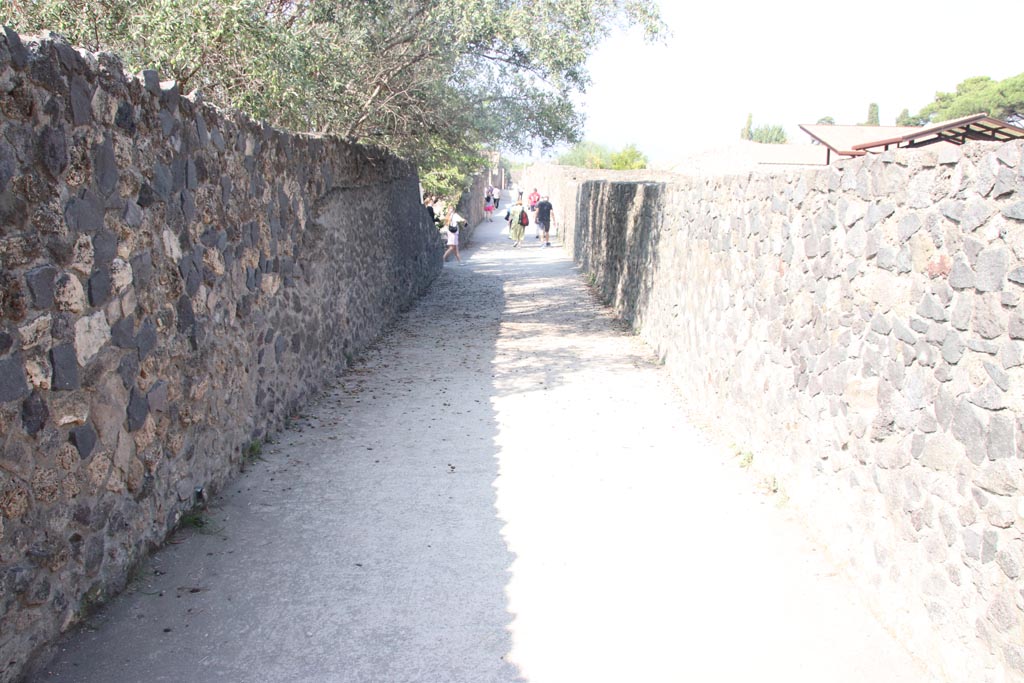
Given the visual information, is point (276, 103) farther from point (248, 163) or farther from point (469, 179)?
point (469, 179)

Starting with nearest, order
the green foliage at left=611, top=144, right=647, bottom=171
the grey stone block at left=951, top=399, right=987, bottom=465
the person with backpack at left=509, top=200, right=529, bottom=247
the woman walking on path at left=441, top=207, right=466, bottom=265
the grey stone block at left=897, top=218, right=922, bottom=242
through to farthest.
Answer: the grey stone block at left=951, top=399, right=987, bottom=465 < the grey stone block at left=897, top=218, right=922, bottom=242 < the woman walking on path at left=441, top=207, right=466, bottom=265 < the person with backpack at left=509, top=200, right=529, bottom=247 < the green foliage at left=611, top=144, right=647, bottom=171

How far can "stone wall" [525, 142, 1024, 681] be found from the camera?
10.8 ft

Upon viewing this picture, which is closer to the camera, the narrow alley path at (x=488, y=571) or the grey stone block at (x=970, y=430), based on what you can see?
the grey stone block at (x=970, y=430)

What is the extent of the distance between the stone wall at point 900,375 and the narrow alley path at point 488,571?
0.32 meters

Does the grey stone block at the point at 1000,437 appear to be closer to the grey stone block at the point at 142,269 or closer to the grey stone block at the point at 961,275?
the grey stone block at the point at 961,275

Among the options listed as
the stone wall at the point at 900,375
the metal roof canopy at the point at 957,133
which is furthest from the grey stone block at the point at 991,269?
the metal roof canopy at the point at 957,133

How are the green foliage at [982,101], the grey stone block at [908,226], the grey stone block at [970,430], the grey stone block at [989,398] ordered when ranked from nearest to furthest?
the grey stone block at [989,398] < the grey stone block at [970,430] < the grey stone block at [908,226] < the green foliage at [982,101]

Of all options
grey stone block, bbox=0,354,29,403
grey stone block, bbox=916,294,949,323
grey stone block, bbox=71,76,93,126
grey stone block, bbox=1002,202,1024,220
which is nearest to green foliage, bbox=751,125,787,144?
grey stone block, bbox=916,294,949,323

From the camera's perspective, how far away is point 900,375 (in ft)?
13.6

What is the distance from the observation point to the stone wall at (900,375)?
129 inches

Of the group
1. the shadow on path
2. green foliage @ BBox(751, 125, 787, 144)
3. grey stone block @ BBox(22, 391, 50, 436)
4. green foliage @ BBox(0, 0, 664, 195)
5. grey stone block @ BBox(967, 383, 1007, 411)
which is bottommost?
the shadow on path

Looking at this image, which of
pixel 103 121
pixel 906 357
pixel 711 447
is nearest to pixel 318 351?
pixel 711 447

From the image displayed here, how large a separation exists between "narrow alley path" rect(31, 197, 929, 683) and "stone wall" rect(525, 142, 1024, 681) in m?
0.32

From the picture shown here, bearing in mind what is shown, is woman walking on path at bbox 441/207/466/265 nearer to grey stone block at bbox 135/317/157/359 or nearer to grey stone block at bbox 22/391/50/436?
grey stone block at bbox 135/317/157/359
